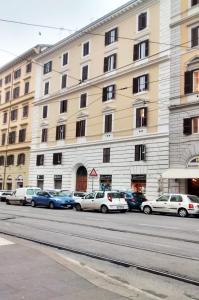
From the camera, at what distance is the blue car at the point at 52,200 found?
32.1 metres

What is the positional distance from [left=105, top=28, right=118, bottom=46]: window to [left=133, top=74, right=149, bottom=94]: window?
583 cm

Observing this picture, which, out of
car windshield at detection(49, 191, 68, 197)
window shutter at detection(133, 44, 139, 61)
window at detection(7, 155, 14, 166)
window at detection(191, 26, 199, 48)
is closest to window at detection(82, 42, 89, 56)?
window shutter at detection(133, 44, 139, 61)

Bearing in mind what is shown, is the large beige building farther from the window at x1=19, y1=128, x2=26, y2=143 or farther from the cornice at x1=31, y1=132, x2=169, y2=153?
the cornice at x1=31, y1=132, x2=169, y2=153

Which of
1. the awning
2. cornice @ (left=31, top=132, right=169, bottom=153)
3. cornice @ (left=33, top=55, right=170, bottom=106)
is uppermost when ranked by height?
cornice @ (left=33, top=55, right=170, bottom=106)

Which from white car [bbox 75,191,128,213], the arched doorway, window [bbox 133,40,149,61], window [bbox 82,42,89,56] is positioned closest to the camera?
white car [bbox 75,191,128,213]

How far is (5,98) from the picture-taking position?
62.9 metres

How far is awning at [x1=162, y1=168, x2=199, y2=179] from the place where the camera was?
31.0 meters

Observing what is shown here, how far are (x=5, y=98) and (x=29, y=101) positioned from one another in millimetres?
9020

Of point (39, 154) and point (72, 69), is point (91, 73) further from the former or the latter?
point (39, 154)

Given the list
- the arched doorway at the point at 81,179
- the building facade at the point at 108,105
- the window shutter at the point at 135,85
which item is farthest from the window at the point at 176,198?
the arched doorway at the point at 81,179

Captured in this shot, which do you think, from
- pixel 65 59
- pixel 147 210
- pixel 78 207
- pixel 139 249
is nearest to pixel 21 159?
pixel 65 59

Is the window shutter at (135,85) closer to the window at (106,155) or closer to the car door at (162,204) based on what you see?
the window at (106,155)

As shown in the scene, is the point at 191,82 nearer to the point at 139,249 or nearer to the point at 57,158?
the point at 57,158

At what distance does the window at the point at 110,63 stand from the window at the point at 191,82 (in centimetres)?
1029
